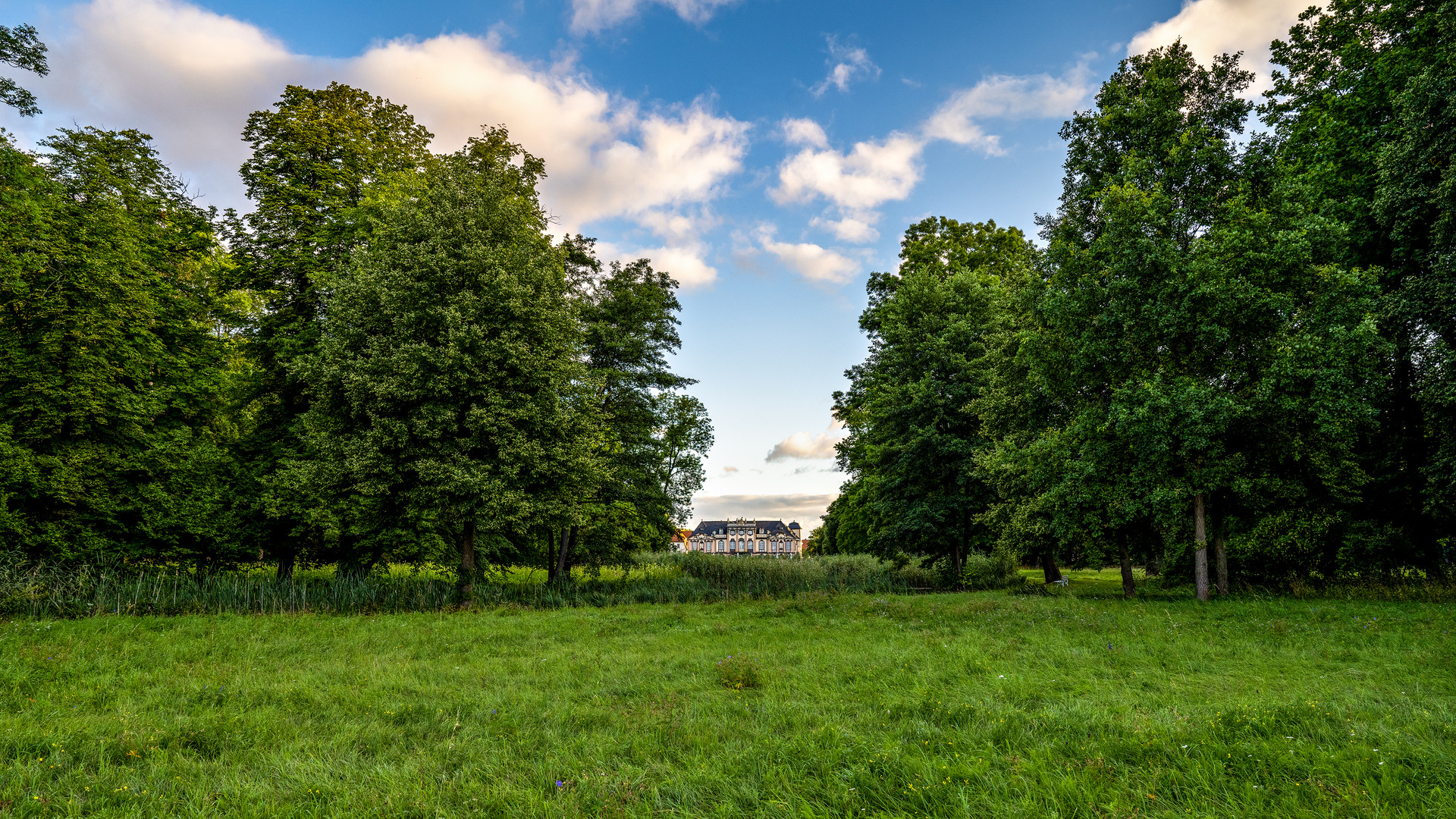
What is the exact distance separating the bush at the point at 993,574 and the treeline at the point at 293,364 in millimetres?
15506

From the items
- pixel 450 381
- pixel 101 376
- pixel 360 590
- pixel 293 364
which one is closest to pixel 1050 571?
pixel 450 381

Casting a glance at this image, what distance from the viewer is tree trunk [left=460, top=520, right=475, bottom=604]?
63.5ft

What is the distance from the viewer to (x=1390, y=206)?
17406 mm

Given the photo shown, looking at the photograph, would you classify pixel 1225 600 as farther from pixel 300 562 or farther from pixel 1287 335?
pixel 300 562

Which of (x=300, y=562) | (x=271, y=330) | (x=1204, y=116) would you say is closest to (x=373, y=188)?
(x=271, y=330)

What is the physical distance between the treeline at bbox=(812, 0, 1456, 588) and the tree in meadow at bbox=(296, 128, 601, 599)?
49.1 feet

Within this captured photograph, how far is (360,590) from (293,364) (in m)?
7.21

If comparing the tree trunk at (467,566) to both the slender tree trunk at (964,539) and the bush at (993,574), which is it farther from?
the bush at (993,574)

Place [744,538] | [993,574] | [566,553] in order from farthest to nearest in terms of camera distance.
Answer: [744,538] < [993,574] < [566,553]

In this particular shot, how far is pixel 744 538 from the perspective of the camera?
14862 cm

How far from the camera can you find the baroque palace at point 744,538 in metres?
146

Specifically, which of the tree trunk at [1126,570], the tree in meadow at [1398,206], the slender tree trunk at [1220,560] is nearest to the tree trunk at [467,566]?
the tree trunk at [1126,570]

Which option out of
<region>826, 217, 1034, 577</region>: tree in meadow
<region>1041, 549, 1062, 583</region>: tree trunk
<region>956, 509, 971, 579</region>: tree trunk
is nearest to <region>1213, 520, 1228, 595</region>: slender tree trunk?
<region>826, 217, 1034, 577</region>: tree in meadow

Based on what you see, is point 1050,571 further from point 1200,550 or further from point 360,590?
point 360,590
